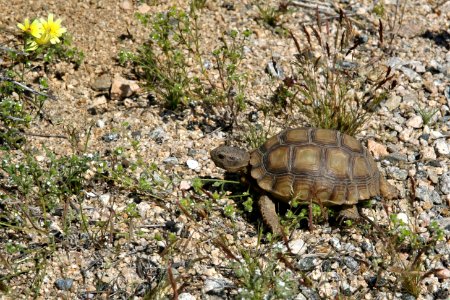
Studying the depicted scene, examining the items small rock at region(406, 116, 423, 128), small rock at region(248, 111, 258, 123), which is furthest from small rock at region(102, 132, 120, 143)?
small rock at region(406, 116, 423, 128)

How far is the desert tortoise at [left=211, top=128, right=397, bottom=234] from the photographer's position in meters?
4.50

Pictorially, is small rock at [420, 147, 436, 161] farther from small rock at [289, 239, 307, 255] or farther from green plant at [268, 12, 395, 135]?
small rock at [289, 239, 307, 255]

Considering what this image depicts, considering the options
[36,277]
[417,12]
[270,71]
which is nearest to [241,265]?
[36,277]

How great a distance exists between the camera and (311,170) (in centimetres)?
451

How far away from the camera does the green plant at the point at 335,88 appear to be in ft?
17.2

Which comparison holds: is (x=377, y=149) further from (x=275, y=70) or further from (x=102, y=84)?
(x=102, y=84)

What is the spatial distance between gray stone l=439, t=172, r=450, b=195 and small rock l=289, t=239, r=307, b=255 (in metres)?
1.41

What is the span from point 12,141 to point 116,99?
1.19 metres

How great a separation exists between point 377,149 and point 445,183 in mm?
670

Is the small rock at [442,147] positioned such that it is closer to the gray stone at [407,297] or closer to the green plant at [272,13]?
the gray stone at [407,297]

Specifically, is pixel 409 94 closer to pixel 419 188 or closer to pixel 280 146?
pixel 419 188

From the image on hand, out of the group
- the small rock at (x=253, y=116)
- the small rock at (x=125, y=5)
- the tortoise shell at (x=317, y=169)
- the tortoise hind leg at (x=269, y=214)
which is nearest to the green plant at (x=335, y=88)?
the small rock at (x=253, y=116)

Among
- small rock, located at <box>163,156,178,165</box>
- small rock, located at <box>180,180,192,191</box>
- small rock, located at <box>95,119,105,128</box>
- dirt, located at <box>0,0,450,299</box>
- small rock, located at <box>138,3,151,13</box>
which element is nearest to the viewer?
dirt, located at <box>0,0,450,299</box>

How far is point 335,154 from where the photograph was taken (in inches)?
A: 180
